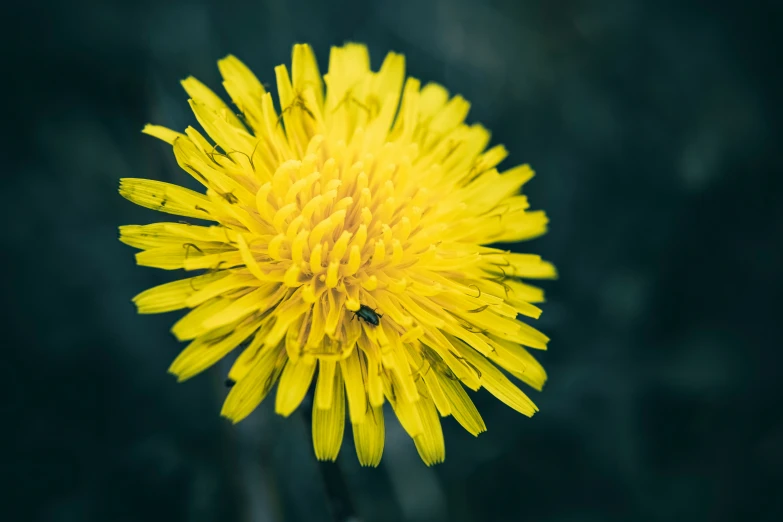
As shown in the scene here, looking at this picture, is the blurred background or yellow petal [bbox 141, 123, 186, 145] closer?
yellow petal [bbox 141, 123, 186, 145]

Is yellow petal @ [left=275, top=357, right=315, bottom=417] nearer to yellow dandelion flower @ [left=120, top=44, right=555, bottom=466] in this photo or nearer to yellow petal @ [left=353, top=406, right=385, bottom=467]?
yellow dandelion flower @ [left=120, top=44, right=555, bottom=466]

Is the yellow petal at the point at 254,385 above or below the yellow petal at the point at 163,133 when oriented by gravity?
below

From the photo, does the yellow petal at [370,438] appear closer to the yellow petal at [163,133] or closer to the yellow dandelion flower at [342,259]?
the yellow dandelion flower at [342,259]

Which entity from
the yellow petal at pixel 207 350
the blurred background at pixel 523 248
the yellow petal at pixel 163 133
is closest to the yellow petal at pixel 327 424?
the yellow petal at pixel 207 350

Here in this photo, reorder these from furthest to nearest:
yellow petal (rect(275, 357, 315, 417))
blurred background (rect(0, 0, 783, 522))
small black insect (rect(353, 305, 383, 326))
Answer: blurred background (rect(0, 0, 783, 522)) → small black insect (rect(353, 305, 383, 326)) → yellow petal (rect(275, 357, 315, 417))

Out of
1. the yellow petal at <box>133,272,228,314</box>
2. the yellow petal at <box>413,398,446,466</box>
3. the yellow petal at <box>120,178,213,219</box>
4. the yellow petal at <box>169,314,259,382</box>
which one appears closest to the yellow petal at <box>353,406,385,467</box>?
the yellow petal at <box>413,398,446,466</box>

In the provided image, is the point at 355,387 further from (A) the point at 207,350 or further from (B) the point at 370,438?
(A) the point at 207,350

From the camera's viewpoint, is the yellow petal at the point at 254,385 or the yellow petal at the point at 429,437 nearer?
the yellow petal at the point at 254,385
